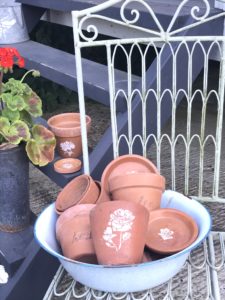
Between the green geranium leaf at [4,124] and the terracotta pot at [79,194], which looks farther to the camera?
the green geranium leaf at [4,124]

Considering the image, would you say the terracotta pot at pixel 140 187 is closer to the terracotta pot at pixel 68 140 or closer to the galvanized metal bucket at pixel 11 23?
the terracotta pot at pixel 68 140

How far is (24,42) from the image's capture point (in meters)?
2.84

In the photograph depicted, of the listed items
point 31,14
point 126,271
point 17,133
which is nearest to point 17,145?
point 17,133

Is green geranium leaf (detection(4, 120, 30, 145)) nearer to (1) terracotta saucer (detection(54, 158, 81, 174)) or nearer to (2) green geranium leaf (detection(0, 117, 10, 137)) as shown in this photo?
(2) green geranium leaf (detection(0, 117, 10, 137))

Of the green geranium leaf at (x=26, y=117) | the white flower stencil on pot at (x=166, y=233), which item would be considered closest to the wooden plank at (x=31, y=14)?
the green geranium leaf at (x=26, y=117)

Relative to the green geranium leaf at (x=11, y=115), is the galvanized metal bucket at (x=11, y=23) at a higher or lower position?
higher

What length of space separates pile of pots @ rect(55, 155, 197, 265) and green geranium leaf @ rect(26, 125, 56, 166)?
0.28 metres

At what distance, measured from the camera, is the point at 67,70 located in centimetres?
217

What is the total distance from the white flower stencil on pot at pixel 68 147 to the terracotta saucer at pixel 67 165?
4 centimetres

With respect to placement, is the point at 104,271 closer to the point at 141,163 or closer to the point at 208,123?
the point at 141,163

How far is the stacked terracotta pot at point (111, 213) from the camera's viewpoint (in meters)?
1.21

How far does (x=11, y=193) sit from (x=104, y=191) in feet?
1.71

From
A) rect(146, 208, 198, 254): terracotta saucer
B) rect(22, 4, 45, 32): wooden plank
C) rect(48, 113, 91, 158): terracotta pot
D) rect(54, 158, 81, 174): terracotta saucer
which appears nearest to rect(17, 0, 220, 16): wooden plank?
rect(22, 4, 45, 32): wooden plank

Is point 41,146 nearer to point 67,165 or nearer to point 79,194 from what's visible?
point 67,165
